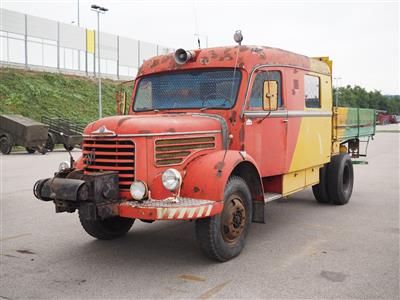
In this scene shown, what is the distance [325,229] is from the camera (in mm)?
6930

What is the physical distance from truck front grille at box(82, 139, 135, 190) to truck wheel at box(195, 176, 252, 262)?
925 millimetres

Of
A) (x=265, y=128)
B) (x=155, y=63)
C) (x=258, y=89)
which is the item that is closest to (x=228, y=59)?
(x=258, y=89)

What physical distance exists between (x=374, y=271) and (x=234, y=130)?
227 centimetres

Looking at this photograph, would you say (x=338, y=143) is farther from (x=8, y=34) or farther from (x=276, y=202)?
(x=8, y=34)

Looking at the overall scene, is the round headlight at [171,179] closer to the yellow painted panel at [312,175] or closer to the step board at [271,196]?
the step board at [271,196]

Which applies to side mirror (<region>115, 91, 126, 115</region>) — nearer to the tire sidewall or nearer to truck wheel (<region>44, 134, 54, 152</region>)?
the tire sidewall

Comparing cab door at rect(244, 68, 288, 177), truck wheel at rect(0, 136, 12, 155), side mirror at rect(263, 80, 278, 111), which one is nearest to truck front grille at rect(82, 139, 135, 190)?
cab door at rect(244, 68, 288, 177)

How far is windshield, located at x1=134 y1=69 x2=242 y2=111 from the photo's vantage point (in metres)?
6.08

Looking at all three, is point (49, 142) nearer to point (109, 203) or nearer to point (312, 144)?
point (312, 144)

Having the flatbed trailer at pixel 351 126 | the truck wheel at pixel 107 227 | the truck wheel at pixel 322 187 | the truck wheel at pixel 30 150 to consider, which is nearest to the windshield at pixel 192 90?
the truck wheel at pixel 107 227

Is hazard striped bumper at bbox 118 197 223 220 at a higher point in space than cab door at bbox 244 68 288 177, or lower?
lower

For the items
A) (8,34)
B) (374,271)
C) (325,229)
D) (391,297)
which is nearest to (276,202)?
(325,229)

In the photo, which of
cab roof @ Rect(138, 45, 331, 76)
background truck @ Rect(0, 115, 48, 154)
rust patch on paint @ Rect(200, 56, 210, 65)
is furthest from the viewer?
background truck @ Rect(0, 115, 48, 154)

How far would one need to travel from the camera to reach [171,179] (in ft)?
16.0
